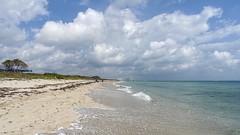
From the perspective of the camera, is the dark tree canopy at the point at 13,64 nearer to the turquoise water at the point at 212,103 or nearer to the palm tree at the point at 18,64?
the palm tree at the point at 18,64

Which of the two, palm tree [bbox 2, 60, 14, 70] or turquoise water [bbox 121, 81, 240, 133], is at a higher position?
palm tree [bbox 2, 60, 14, 70]

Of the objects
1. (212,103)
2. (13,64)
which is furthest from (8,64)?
(212,103)

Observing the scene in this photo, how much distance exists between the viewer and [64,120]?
50.7ft

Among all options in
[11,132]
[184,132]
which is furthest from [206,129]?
[11,132]

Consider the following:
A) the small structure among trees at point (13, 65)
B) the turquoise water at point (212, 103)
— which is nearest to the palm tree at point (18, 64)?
the small structure among trees at point (13, 65)

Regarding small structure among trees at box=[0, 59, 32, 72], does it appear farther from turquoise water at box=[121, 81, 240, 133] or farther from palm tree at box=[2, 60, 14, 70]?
turquoise water at box=[121, 81, 240, 133]

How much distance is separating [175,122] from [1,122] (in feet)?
34.4

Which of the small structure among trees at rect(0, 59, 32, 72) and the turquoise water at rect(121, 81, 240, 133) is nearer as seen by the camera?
the turquoise water at rect(121, 81, 240, 133)

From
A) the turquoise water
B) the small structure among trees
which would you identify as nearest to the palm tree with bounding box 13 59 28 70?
the small structure among trees

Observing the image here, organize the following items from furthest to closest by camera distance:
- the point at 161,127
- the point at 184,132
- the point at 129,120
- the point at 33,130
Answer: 1. the point at 129,120
2. the point at 161,127
3. the point at 184,132
4. the point at 33,130

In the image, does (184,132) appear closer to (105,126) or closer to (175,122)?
(175,122)

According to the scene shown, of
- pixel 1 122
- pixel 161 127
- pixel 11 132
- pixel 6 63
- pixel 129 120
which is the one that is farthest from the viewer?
pixel 6 63

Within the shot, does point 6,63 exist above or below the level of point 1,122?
above

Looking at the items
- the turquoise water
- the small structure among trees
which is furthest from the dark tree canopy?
the turquoise water
